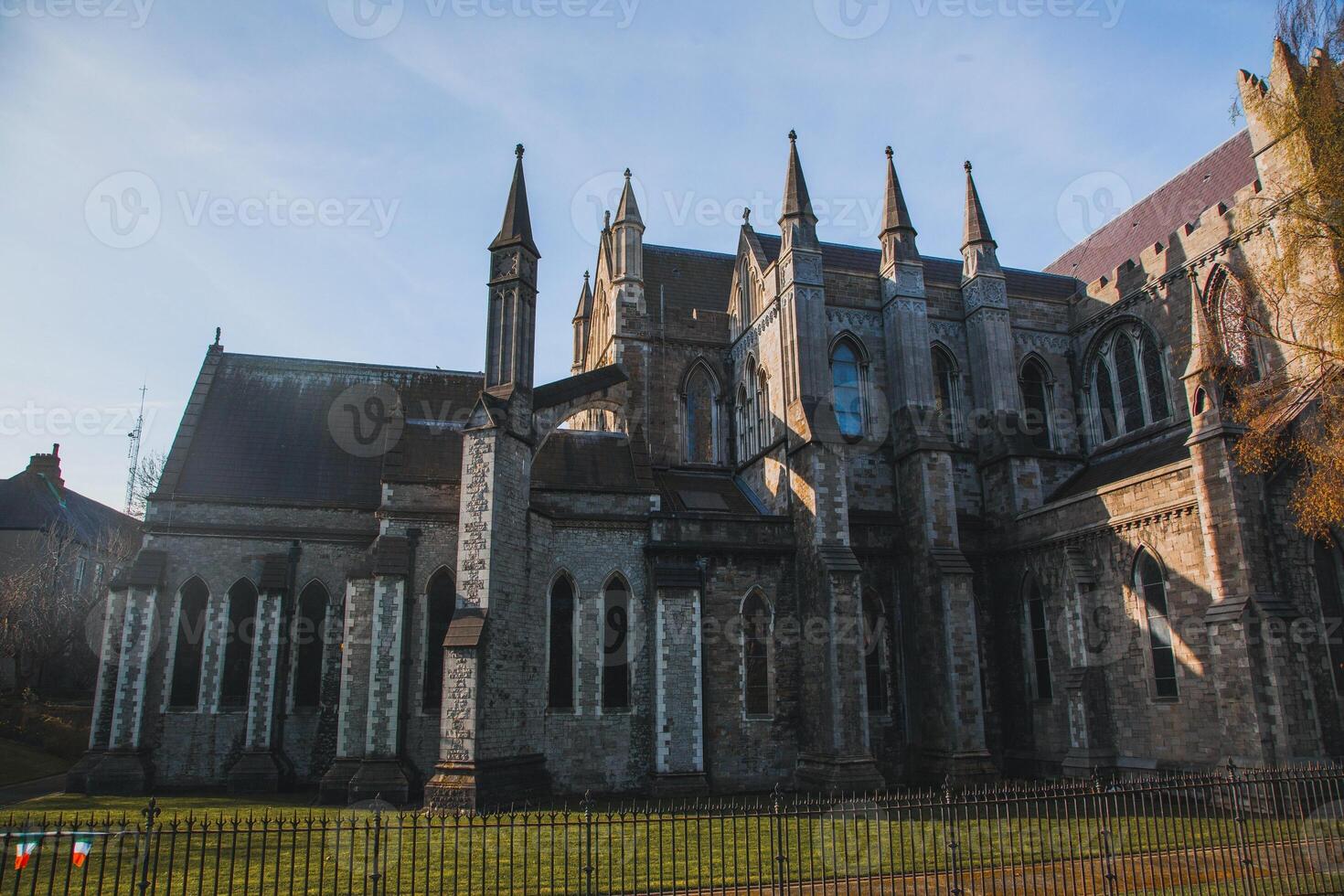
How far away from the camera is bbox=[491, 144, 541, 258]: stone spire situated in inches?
846

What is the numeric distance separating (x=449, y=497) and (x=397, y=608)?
9.95ft

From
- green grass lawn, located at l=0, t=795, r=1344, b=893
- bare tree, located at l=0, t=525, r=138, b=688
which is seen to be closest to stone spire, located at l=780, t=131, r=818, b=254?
Result: green grass lawn, located at l=0, t=795, r=1344, b=893

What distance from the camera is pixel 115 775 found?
803 inches

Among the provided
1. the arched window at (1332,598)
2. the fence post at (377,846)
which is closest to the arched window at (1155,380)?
the arched window at (1332,598)

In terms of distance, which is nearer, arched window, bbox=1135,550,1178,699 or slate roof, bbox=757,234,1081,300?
arched window, bbox=1135,550,1178,699

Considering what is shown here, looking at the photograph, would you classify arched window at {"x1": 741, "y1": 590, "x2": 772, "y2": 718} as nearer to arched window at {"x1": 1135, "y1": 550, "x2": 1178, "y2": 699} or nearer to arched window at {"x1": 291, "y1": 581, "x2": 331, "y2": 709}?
arched window at {"x1": 1135, "y1": 550, "x2": 1178, "y2": 699}

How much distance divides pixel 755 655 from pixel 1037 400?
12634 millimetres

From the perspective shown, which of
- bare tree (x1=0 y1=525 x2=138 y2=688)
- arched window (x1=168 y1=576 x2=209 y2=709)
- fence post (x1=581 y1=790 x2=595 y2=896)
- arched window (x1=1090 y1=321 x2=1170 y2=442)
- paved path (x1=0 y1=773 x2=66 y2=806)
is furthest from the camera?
bare tree (x1=0 y1=525 x2=138 y2=688)

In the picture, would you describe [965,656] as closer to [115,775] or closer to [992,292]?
[992,292]

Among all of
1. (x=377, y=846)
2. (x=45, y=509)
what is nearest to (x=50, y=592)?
(x=45, y=509)

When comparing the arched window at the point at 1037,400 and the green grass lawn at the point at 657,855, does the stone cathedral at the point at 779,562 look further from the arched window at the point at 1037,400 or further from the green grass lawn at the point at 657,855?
the green grass lawn at the point at 657,855

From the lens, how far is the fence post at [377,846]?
31.8ft

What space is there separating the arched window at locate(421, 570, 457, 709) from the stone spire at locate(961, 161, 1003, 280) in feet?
58.7

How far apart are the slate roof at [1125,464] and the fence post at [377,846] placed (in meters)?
17.4
